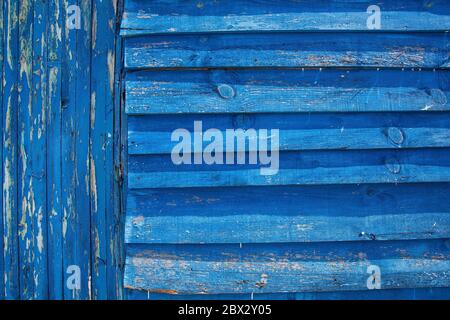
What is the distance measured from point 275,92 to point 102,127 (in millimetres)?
863

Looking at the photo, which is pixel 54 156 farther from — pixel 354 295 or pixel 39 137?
pixel 354 295

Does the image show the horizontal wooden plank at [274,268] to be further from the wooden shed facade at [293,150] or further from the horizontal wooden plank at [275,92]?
the horizontal wooden plank at [275,92]

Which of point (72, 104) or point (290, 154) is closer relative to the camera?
point (290, 154)

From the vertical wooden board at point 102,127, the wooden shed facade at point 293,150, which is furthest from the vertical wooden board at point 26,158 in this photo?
the wooden shed facade at point 293,150

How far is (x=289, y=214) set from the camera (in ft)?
6.44

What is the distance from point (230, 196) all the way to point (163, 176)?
31 cm

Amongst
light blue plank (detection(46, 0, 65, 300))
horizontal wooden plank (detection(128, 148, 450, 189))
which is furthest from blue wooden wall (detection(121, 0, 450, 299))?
light blue plank (detection(46, 0, 65, 300))

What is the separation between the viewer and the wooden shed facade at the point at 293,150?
6.29ft

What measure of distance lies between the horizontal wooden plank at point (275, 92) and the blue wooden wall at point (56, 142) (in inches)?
13.3

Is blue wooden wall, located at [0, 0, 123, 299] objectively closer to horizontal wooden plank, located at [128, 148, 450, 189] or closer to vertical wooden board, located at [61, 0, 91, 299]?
vertical wooden board, located at [61, 0, 91, 299]

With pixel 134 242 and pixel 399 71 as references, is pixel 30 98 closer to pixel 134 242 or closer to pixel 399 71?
pixel 134 242

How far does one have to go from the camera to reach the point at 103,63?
84.6 inches

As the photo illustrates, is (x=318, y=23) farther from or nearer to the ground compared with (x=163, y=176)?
farther from the ground

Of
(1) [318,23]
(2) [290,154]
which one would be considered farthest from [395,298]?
(1) [318,23]
